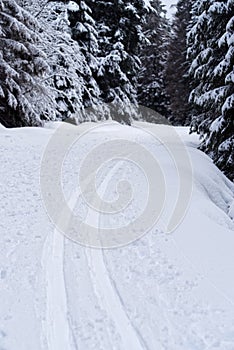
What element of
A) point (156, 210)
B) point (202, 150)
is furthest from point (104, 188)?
point (202, 150)

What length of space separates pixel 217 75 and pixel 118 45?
11706 millimetres

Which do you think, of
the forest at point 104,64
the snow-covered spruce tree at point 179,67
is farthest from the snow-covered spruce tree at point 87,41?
the snow-covered spruce tree at point 179,67

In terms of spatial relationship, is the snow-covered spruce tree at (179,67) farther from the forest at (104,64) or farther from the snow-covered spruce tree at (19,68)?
the snow-covered spruce tree at (19,68)

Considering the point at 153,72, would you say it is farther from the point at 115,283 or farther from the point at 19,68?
the point at 115,283

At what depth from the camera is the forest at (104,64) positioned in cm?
1120

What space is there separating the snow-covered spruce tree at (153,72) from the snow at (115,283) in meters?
26.6

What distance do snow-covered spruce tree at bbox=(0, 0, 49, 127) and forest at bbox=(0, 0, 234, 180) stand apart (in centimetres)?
3

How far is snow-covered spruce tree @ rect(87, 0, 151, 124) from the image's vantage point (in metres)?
21.5

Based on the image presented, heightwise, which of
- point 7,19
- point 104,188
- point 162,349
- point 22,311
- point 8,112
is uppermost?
point 7,19

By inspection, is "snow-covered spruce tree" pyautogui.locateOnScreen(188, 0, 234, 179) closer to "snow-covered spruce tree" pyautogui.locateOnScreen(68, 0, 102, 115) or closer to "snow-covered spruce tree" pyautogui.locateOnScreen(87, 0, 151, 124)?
"snow-covered spruce tree" pyautogui.locateOnScreen(68, 0, 102, 115)

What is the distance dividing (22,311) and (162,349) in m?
1.38

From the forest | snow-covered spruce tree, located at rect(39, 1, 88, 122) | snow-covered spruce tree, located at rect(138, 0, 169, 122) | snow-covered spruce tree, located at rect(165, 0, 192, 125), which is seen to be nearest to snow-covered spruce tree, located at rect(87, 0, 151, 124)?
the forest

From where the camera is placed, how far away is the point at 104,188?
321 inches

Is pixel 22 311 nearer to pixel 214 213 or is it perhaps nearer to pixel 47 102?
pixel 214 213
